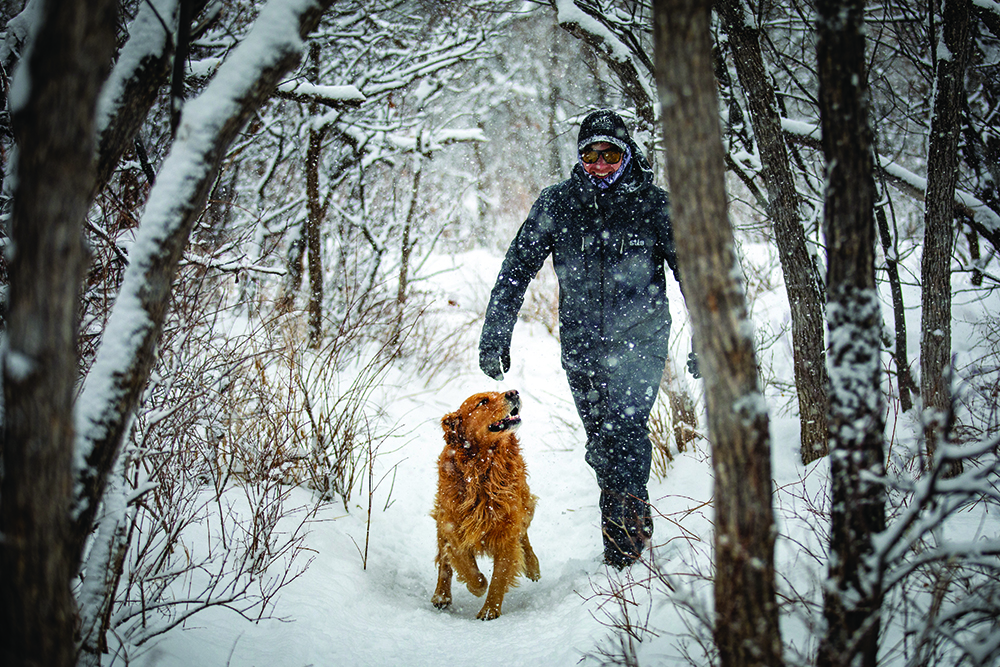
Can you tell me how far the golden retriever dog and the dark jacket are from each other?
53cm

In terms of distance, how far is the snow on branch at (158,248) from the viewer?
1.11m

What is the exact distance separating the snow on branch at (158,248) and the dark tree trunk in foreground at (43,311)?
0.35 meters

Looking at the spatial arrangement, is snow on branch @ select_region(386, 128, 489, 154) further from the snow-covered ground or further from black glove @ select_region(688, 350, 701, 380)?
black glove @ select_region(688, 350, 701, 380)

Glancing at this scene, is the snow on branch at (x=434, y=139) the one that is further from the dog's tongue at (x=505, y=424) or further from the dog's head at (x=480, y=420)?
the dog's tongue at (x=505, y=424)

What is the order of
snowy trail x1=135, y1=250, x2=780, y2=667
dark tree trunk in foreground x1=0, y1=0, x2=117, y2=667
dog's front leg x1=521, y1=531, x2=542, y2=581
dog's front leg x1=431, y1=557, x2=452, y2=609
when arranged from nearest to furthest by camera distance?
dark tree trunk in foreground x1=0, y1=0, x2=117, y2=667, snowy trail x1=135, y1=250, x2=780, y2=667, dog's front leg x1=431, y1=557, x2=452, y2=609, dog's front leg x1=521, y1=531, x2=542, y2=581

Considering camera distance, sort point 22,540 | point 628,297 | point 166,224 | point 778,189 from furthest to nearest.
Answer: point 778,189 < point 628,297 < point 166,224 < point 22,540

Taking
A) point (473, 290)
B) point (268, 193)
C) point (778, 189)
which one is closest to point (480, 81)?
point (473, 290)

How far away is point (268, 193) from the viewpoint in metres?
6.73

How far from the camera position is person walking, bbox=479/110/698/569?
239 centimetres

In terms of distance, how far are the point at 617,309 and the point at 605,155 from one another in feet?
2.41

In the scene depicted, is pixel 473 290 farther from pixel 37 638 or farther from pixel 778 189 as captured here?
pixel 37 638

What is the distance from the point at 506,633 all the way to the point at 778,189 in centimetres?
260

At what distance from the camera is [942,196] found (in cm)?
258

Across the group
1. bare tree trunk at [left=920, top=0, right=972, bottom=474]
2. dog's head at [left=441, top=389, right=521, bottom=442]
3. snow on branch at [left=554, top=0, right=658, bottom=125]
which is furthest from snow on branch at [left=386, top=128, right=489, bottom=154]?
bare tree trunk at [left=920, top=0, right=972, bottom=474]
